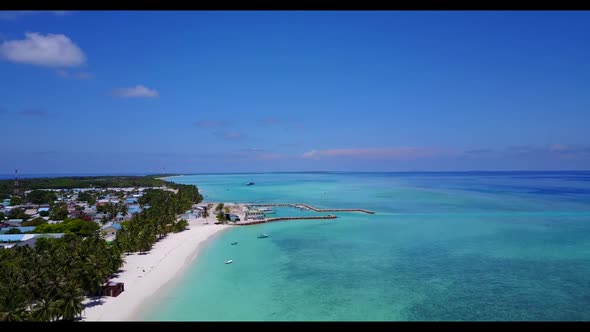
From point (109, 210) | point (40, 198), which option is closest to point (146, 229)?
point (109, 210)

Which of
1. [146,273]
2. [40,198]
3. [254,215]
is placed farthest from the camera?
[40,198]

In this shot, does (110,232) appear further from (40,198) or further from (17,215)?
(40,198)

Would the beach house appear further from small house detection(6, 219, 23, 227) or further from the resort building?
the resort building

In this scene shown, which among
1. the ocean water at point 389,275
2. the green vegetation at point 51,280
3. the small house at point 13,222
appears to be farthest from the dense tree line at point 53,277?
the small house at point 13,222

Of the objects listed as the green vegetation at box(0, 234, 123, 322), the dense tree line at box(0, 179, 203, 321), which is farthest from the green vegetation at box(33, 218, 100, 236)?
the green vegetation at box(0, 234, 123, 322)

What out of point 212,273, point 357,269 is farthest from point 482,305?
point 212,273

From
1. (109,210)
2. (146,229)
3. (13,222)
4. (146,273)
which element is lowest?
(146,273)

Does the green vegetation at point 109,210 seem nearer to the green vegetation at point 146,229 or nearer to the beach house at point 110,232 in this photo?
the green vegetation at point 146,229
